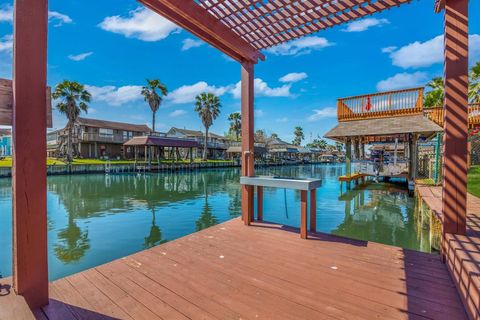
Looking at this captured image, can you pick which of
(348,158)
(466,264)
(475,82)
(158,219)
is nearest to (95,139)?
(158,219)

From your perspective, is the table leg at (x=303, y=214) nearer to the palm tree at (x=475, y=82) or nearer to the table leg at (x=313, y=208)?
the table leg at (x=313, y=208)

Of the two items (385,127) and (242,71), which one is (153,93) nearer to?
(385,127)

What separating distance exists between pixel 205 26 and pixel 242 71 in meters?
1.16

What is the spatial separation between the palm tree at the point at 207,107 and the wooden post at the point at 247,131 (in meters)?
33.9

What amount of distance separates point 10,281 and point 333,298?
262 cm

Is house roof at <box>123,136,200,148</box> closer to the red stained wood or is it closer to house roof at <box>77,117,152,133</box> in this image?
house roof at <box>77,117,152,133</box>

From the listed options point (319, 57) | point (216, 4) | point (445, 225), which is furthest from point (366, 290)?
point (319, 57)

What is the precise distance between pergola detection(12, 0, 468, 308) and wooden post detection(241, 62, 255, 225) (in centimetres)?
2

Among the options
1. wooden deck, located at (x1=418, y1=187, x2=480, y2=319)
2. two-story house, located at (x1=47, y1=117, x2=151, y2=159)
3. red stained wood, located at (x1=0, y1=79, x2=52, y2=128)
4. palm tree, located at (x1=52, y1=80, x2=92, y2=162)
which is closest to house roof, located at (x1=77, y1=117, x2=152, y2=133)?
two-story house, located at (x1=47, y1=117, x2=151, y2=159)

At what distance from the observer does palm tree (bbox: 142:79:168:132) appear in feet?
109

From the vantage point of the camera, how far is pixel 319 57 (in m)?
15.6

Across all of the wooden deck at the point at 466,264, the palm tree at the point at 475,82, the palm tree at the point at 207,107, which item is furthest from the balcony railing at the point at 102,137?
the palm tree at the point at 475,82

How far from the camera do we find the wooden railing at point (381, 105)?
1042 centimetres

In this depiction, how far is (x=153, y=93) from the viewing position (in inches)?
1315
